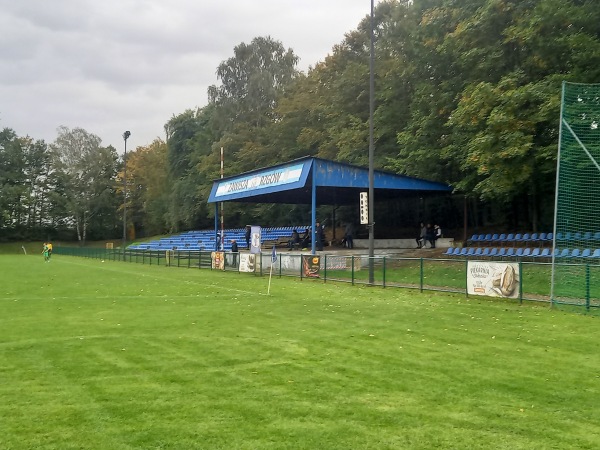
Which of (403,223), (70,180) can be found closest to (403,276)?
(403,223)

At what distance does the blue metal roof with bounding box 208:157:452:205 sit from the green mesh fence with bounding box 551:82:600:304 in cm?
865

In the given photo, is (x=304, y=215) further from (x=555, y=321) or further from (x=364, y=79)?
(x=555, y=321)

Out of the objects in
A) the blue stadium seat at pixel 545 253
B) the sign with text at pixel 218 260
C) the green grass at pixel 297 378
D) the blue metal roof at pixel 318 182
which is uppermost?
the blue metal roof at pixel 318 182

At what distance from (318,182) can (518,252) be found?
9.96 meters

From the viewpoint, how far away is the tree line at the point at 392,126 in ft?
83.4

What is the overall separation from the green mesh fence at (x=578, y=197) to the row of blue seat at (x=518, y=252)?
0.05 m

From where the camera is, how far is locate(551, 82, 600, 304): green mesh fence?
1467 centimetres

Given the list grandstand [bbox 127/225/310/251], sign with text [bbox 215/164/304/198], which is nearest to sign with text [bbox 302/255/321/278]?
sign with text [bbox 215/164/304/198]

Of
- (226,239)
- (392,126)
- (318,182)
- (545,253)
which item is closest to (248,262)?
(318,182)

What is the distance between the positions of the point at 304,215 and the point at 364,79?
16535mm

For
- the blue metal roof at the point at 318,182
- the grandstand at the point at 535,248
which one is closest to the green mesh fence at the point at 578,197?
the grandstand at the point at 535,248

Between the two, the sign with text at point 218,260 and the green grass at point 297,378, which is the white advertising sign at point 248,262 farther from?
the green grass at point 297,378

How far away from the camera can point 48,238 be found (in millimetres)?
85438

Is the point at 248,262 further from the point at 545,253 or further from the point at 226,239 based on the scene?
the point at 226,239
